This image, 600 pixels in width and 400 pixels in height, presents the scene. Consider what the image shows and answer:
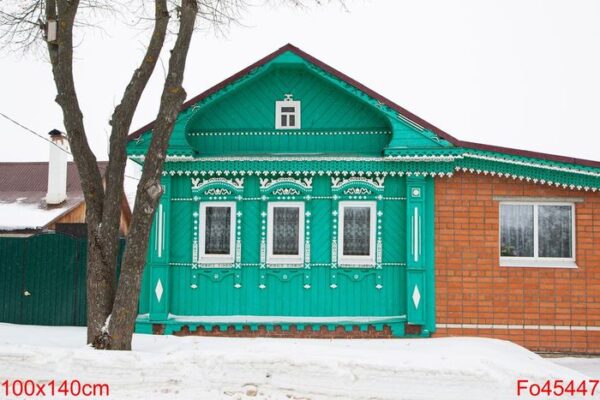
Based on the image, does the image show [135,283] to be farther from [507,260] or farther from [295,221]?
[507,260]

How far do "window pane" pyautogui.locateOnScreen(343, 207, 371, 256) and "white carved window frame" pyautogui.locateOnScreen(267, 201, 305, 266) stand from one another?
2.67ft

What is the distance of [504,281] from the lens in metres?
8.98

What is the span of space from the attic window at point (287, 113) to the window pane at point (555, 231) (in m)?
4.75

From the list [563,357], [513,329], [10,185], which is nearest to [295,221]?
[513,329]

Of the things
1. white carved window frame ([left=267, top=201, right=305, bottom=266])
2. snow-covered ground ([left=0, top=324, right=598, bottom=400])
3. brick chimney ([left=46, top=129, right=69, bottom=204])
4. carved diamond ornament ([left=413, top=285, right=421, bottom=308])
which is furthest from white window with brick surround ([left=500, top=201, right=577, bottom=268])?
brick chimney ([left=46, top=129, right=69, bottom=204])

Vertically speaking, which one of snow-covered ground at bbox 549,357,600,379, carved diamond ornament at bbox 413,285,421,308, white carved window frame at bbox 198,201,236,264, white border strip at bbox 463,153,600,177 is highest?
white border strip at bbox 463,153,600,177

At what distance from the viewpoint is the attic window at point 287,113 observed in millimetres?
9531

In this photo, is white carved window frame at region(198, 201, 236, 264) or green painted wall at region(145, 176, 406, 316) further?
white carved window frame at region(198, 201, 236, 264)

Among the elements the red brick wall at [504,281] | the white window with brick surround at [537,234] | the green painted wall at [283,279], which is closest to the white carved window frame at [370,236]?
the green painted wall at [283,279]

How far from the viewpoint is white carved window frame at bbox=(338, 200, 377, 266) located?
9.23 metres

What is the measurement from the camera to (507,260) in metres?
9.09

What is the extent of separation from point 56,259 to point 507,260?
846 cm

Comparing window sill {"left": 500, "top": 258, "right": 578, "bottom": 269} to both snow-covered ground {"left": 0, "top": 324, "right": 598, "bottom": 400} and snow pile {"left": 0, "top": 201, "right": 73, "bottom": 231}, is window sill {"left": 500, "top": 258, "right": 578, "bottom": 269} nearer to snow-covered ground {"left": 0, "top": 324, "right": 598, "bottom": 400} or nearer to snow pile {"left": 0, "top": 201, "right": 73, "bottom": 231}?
snow-covered ground {"left": 0, "top": 324, "right": 598, "bottom": 400}

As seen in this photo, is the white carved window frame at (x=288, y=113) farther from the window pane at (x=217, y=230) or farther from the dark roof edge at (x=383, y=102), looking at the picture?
the window pane at (x=217, y=230)
